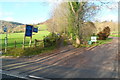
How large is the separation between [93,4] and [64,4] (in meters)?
4.59

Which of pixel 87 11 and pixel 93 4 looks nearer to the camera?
pixel 93 4

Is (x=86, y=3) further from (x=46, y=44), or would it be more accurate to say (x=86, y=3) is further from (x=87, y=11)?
(x=46, y=44)

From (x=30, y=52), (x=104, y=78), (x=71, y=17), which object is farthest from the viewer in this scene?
(x=71, y=17)

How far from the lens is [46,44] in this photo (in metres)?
12.4

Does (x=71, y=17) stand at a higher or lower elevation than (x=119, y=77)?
higher

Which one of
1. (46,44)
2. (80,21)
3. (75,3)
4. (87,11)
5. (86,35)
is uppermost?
(75,3)

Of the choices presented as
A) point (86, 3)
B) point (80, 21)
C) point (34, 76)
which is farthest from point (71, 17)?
point (34, 76)

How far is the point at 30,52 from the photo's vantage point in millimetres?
9703

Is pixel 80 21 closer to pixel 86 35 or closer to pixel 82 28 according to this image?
pixel 82 28

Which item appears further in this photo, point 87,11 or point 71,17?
point 71,17

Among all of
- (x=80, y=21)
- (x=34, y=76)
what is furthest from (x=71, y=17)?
(x=34, y=76)

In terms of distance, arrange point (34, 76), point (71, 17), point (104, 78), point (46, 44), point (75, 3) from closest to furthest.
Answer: point (104, 78)
point (34, 76)
point (46, 44)
point (75, 3)
point (71, 17)

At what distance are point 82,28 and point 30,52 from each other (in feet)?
26.2

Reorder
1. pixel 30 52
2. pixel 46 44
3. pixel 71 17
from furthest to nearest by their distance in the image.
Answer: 1. pixel 71 17
2. pixel 46 44
3. pixel 30 52
